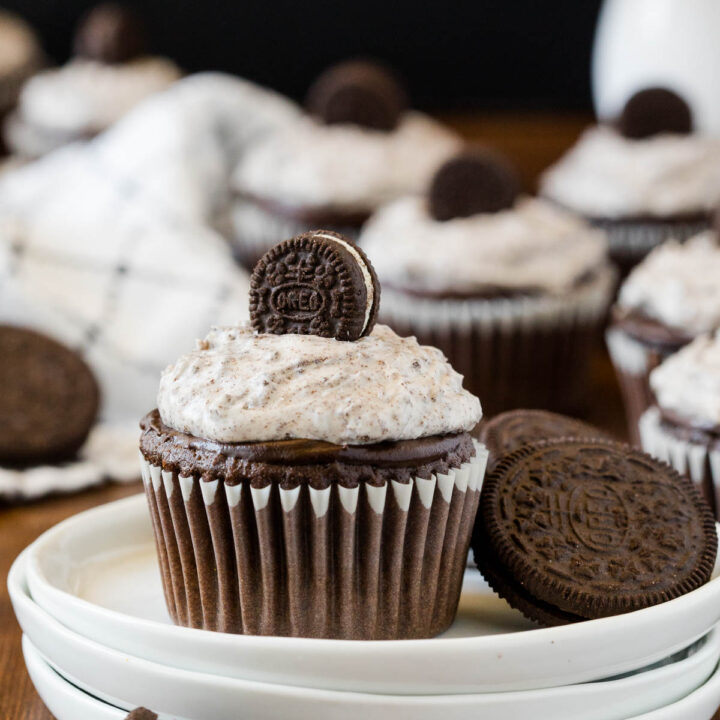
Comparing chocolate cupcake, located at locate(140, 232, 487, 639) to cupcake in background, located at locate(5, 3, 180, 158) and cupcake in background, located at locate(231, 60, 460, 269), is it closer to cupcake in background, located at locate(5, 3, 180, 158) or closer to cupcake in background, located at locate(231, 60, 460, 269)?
cupcake in background, located at locate(231, 60, 460, 269)

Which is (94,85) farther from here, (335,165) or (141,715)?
(141,715)

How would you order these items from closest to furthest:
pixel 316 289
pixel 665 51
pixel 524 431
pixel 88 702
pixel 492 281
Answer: pixel 88 702 → pixel 316 289 → pixel 524 431 → pixel 492 281 → pixel 665 51

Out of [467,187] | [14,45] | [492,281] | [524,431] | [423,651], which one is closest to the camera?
[423,651]

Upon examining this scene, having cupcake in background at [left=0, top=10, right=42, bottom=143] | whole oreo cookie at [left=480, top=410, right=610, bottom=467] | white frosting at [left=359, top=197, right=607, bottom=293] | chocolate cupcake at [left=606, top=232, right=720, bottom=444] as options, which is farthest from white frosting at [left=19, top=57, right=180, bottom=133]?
whole oreo cookie at [left=480, top=410, right=610, bottom=467]

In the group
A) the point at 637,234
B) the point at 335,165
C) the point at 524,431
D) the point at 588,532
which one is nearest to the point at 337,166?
the point at 335,165

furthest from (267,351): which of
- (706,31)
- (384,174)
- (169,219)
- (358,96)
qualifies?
(706,31)

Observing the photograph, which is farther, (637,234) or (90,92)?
(90,92)

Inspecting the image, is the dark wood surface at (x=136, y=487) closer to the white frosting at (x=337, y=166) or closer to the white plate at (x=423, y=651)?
the white plate at (x=423, y=651)

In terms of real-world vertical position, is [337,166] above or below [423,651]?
below
